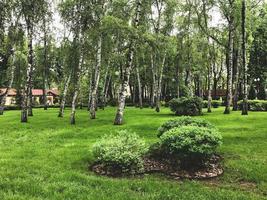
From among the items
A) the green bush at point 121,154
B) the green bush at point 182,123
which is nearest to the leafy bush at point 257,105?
the green bush at point 182,123

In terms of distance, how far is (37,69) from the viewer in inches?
2488

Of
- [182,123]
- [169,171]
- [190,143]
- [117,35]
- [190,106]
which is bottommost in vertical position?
[169,171]

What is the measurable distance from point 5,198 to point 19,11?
1108 inches

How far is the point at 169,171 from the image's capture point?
42.9 feet

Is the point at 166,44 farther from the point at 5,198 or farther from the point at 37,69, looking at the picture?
the point at 5,198

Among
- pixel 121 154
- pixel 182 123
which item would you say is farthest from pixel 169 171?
pixel 182 123

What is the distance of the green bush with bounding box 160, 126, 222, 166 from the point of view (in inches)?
506

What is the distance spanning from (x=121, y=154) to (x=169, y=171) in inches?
71.4

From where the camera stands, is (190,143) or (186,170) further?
(186,170)

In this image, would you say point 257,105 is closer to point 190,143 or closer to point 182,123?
point 182,123

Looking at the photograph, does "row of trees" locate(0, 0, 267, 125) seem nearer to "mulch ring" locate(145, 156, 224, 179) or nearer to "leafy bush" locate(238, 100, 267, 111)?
"leafy bush" locate(238, 100, 267, 111)

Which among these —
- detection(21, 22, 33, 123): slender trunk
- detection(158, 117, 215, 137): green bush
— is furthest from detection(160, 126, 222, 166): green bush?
detection(21, 22, 33, 123): slender trunk

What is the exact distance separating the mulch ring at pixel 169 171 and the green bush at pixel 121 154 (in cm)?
21

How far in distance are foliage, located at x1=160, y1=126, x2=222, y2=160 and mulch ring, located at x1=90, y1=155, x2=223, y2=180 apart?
48 centimetres
